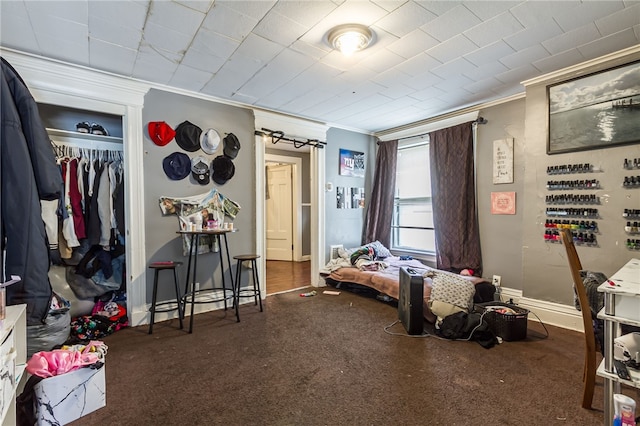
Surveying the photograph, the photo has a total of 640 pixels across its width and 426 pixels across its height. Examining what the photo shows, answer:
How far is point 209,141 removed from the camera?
3359 mm

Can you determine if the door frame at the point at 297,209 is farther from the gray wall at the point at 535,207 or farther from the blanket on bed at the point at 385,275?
the gray wall at the point at 535,207

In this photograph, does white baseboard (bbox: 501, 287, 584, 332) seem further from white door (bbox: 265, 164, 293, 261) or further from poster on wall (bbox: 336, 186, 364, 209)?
white door (bbox: 265, 164, 293, 261)

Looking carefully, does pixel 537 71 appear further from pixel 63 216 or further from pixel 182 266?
pixel 63 216

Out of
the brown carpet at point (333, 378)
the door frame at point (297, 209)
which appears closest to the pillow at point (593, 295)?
the brown carpet at point (333, 378)

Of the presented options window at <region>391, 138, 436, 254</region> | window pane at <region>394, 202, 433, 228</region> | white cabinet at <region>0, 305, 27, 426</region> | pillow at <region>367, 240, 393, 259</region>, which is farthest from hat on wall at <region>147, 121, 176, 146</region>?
window pane at <region>394, 202, 433, 228</region>

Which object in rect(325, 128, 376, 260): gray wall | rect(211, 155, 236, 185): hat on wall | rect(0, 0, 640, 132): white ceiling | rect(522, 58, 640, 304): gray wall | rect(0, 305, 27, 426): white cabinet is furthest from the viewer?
rect(325, 128, 376, 260): gray wall

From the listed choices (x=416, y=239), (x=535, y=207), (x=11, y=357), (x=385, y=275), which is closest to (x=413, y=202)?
(x=416, y=239)

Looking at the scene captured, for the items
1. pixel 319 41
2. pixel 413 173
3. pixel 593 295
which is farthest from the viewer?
pixel 413 173

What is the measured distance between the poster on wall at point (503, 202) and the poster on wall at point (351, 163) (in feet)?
6.38

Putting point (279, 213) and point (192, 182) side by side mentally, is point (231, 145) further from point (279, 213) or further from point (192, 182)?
point (279, 213)

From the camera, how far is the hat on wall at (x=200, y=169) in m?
3.30

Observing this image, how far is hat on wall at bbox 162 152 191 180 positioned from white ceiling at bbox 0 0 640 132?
2.32 ft

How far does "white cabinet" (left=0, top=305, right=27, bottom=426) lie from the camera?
1.19 metres

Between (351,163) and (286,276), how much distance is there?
6.95 ft
